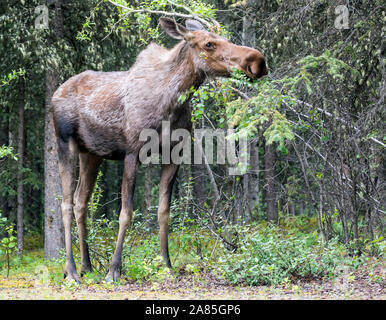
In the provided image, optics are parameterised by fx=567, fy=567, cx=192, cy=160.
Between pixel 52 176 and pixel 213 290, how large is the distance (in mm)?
8608

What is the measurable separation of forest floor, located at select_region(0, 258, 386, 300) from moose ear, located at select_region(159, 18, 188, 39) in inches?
135

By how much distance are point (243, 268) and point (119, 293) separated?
69.1 inches

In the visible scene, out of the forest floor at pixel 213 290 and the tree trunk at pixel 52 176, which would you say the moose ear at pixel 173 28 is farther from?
the tree trunk at pixel 52 176

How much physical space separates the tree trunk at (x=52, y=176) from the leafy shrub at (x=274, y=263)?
7.75 meters

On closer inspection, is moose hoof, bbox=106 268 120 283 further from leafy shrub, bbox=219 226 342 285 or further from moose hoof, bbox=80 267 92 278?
leafy shrub, bbox=219 226 342 285

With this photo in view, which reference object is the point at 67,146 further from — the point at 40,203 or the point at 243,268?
the point at 40,203

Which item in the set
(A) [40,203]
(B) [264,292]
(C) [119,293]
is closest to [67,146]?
(C) [119,293]

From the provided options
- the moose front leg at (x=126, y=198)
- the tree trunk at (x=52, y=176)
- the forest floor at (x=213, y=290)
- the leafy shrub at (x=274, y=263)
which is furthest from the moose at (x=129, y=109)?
the tree trunk at (x=52, y=176)

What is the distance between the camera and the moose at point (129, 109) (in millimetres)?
7879

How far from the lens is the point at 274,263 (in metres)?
7.47

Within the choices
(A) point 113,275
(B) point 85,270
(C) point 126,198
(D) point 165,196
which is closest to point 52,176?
(B) point 85,270

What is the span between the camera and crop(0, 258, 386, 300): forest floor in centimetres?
620

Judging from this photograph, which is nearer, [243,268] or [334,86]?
[243,268]

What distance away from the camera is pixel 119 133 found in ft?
27.1
